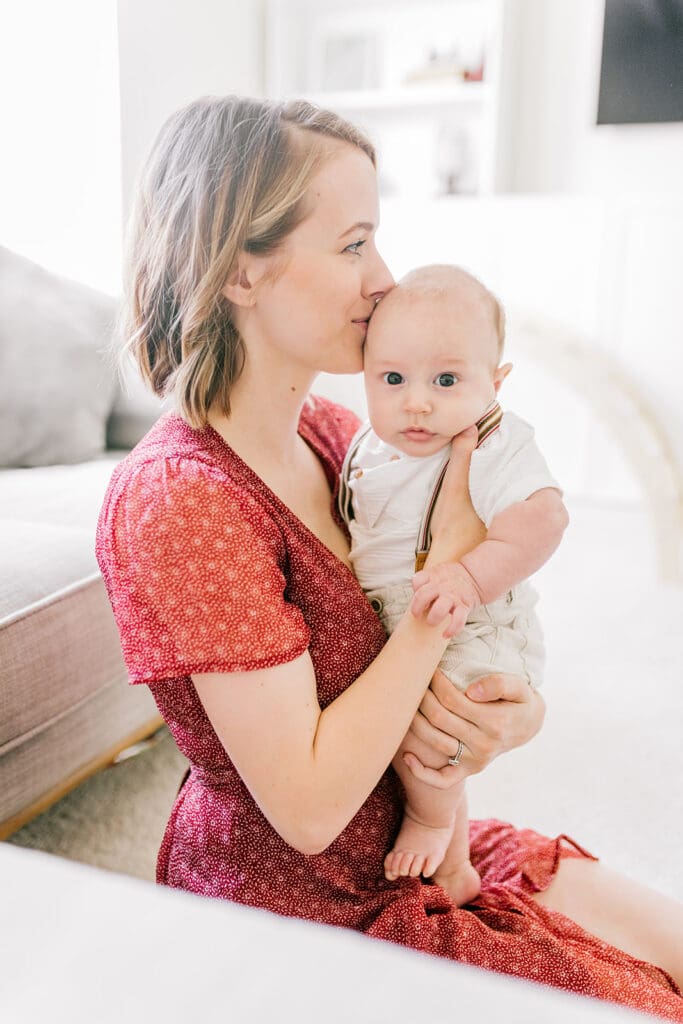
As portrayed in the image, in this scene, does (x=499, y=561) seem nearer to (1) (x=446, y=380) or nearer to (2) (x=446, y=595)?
(2) (x=446, y=595)

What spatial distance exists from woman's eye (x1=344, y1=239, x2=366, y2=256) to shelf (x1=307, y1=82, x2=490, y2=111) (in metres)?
2.94

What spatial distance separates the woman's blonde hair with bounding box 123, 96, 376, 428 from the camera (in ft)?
2.94

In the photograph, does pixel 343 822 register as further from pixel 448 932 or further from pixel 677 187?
pixel 677 187

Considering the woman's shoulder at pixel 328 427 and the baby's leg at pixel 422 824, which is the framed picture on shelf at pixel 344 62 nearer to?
the woman's shoulder at pixel 328 427

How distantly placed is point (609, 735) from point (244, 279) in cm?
142

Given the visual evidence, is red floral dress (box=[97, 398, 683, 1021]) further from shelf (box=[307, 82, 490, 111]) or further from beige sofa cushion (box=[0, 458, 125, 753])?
shelf (box=[307, 82, 490, 111])

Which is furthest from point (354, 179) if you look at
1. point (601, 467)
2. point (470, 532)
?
Result: point (601, 467)

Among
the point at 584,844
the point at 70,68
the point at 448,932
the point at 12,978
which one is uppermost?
the point at 70,68

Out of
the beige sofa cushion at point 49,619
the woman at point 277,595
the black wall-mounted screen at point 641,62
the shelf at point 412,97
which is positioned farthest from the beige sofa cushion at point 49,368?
→ the black wall-mounted screen at point 641,62

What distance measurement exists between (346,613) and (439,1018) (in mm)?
672

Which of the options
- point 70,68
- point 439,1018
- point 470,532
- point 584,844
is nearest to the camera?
point 439,1018

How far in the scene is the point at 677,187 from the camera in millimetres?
3494

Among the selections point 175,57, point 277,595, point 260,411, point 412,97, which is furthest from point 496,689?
point 412,97

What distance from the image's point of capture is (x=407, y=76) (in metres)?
3.76
